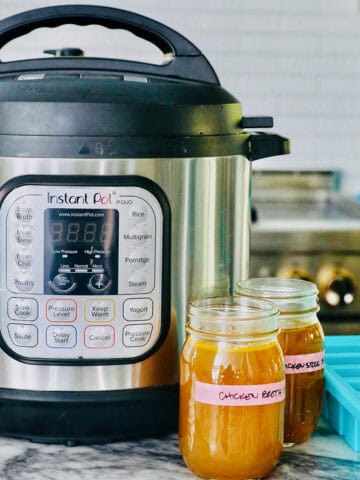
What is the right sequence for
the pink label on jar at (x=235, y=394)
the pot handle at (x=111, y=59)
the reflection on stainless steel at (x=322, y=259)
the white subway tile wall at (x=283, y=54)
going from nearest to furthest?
the pink label on jar at (x=235, y=394)
the pot handle at (x=111, y=59)
the reflection on stainless steel at (x=322, y=259)
the white subway tile wall at (x=283, y=54)

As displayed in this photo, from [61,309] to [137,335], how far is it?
76 mm

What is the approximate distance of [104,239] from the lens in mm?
831

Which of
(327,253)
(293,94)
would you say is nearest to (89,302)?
(327,253)

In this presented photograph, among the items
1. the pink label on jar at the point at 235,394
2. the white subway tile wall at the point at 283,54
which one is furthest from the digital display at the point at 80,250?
the white subway tile wall at the point at 283,54

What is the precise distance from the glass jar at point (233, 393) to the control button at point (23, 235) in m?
0.17

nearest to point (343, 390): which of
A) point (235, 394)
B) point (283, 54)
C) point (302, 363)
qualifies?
point (302, 363)

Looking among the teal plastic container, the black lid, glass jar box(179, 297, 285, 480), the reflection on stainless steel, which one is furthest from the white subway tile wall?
glass jar box(179, 297, 285, 480)

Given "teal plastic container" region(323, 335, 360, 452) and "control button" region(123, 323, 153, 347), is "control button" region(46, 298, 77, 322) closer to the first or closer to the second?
"control button" region(123, 323, 153, 347)

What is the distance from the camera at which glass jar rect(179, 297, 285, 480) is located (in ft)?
2.52

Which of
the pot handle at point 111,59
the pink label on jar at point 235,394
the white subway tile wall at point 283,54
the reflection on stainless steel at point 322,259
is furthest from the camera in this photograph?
the white subway tile wall at point 283,54

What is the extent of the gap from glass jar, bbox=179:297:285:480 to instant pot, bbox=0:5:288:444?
8 centimetres

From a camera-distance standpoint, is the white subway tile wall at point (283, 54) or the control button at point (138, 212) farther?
the white subway tile wall at point (283, 54)

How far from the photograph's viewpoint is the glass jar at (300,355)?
0.86 metres

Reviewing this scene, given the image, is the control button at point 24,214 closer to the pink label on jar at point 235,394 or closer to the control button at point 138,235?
the control button at point 138,235
